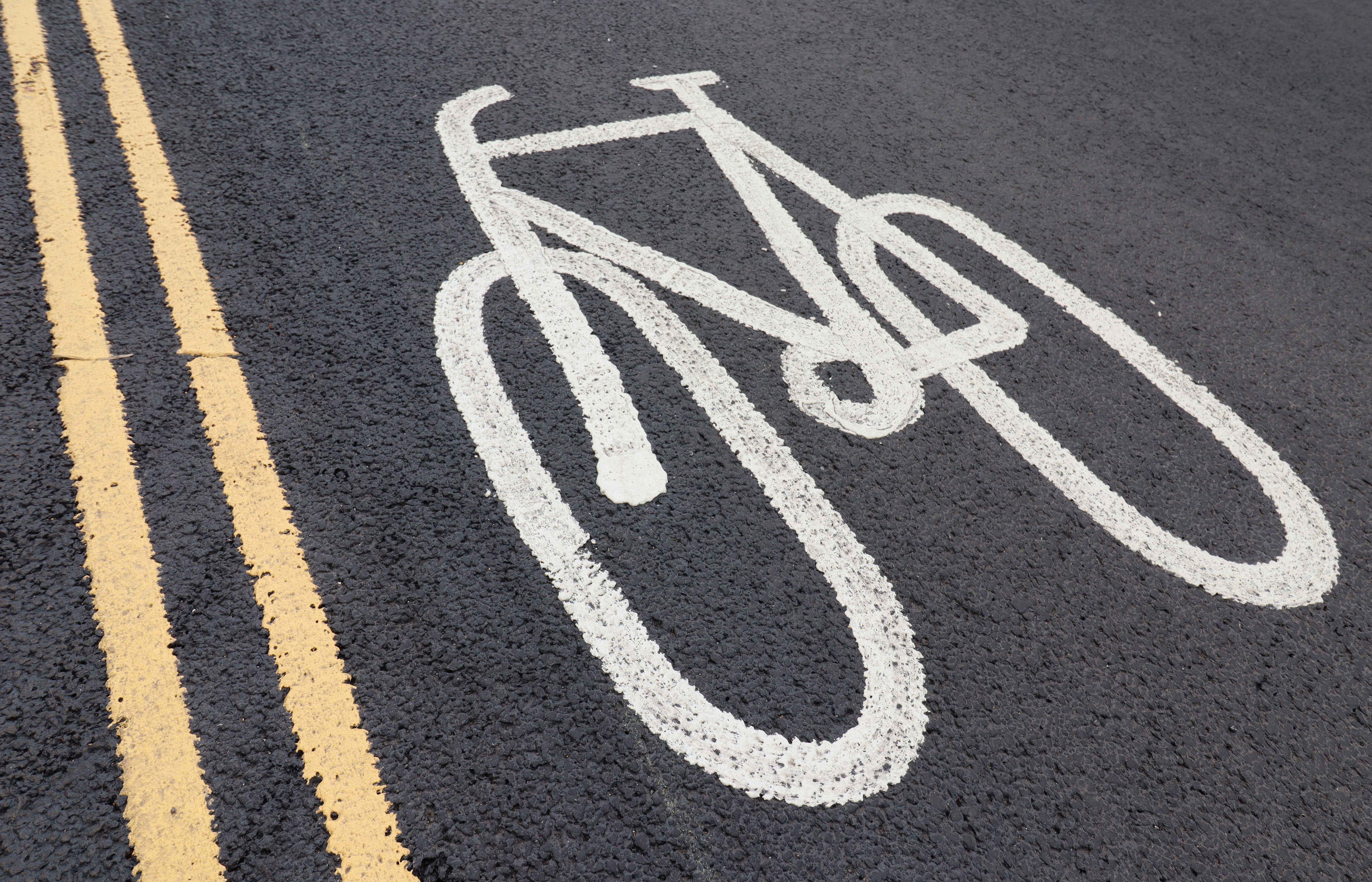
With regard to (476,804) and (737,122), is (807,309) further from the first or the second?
(476,804)

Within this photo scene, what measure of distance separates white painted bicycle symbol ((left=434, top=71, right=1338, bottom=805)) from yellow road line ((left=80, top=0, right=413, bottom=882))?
1.87 ft

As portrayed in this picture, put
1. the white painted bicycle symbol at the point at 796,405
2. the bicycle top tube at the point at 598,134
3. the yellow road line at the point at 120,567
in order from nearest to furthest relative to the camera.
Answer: the yellow road line at the point at 120,567, the white painted bicycle symbol at the point at 796,405, the bicycle top tube at the point at 598,134

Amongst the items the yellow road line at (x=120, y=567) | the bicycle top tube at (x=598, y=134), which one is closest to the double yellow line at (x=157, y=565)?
the yellow road line at (x=120, y=567)

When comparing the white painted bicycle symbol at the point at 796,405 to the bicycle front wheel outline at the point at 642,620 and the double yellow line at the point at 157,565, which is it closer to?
the bicycle front wheel outline at the point at 642,620

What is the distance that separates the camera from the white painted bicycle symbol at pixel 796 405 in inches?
77.2

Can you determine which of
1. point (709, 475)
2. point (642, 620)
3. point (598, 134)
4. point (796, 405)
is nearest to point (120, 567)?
point (642, 620)

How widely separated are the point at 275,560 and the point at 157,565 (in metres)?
0.28

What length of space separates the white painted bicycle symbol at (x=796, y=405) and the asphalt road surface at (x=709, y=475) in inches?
0.6

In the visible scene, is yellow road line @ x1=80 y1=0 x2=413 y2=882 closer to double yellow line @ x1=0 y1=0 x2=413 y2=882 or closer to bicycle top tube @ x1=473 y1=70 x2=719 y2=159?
double yellow line @ x1=0 y1=0 x2=413 y2=882

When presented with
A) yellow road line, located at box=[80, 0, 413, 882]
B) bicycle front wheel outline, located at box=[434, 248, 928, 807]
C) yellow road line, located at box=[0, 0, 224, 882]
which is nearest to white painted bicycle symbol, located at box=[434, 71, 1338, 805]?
bicycle front wheel outline, located at box=[434, 248, 928, 807]

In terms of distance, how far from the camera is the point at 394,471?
2.34 metres

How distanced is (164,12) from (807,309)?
11.5 feet

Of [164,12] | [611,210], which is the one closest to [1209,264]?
[611,210]

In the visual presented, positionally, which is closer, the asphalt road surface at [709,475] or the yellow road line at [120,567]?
the yellow road line at [120,567]
